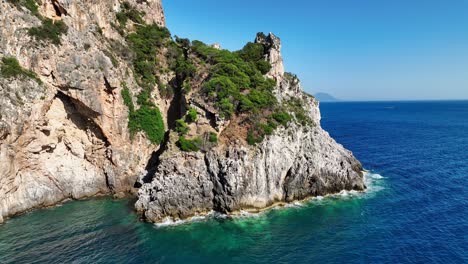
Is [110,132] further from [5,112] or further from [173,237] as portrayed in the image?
[173,237]

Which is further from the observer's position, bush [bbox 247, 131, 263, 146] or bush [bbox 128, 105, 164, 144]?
bush [bbox 128, 105, 164, 144]

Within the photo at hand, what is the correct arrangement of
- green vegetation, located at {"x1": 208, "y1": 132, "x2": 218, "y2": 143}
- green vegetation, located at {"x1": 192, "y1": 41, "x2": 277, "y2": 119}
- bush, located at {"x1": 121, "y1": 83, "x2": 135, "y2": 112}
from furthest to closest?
bush, located at {"x1": 121, "y1": 83, "x2": 135, "y2": 112}, green vegetation, located at {"x1": 192, "y1": 41, "x2": 277, "y2": 119}, green vegetation, located at {"x1": 208, "y1": 132, "x2": 218, "y2": 143}

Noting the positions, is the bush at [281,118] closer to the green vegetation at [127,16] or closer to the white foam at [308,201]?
the white foam at [308,201]

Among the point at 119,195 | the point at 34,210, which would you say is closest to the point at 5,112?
the point at 34,210

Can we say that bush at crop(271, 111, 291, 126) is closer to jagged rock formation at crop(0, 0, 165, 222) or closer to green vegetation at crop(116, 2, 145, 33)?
jagged rock formation at crop(0, 0, 165, 222)

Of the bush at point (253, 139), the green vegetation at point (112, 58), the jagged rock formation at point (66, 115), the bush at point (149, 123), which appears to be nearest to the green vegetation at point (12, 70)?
the jagged rock formation at point (66, 115)

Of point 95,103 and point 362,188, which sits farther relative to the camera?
point 362,188

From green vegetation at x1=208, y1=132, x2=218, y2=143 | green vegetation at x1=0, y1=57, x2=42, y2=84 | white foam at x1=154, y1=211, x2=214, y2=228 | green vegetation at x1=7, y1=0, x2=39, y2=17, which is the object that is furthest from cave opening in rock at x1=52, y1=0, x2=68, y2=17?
white foam at x1=154, y1=211, x2=214, y2=228
